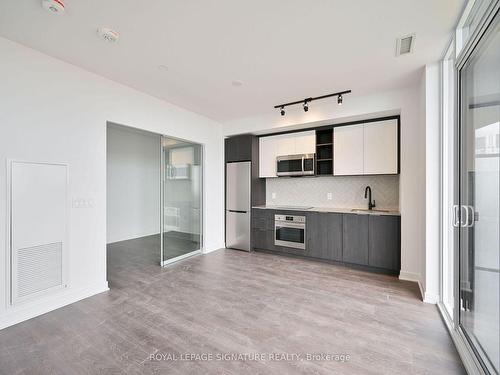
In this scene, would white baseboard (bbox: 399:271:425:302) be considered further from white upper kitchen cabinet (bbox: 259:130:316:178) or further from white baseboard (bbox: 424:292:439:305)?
white upper kitchen cabinet (bbox: 259:130:316:178)

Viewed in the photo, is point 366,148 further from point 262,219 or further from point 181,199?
point 181,199

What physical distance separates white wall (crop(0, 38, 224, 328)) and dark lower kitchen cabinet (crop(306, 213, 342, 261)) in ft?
10.5

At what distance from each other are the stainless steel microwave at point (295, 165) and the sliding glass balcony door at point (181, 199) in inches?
64.4

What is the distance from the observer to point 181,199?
431cm

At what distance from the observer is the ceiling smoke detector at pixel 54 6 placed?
174cm

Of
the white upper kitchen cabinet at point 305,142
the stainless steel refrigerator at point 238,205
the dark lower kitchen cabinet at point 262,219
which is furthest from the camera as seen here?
the stainless steel refrigerator at point 238,205

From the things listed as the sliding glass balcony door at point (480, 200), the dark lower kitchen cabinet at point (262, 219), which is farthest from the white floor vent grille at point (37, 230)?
the sliding glass balcony door at point (480, 200)

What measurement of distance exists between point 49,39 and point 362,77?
353cm

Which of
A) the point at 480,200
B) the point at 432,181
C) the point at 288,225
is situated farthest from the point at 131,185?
the point at 480,200

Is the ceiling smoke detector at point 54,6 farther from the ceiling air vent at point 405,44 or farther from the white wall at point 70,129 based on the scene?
the ceiling air vent at point 405,44

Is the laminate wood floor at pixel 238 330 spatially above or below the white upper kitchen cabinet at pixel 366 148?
below

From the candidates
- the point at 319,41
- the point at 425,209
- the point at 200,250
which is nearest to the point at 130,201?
the point at 200,250

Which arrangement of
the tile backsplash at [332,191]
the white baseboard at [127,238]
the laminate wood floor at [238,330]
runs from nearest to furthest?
the laminate wood floor at [238,330] < the tile backsplash at [332,191] < the white baseboard at [127,238]

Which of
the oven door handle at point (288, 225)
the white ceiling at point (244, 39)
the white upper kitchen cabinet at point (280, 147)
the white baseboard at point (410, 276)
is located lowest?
the white baseboard at point (410, 276)
